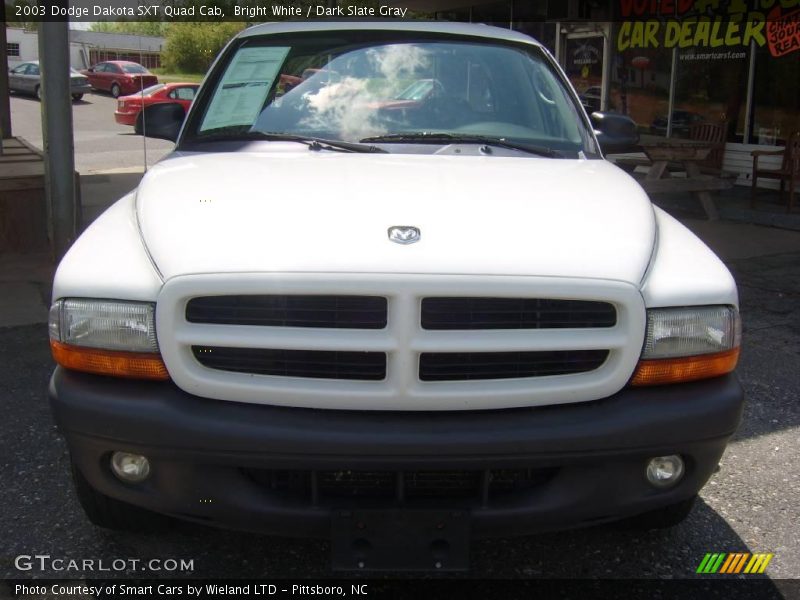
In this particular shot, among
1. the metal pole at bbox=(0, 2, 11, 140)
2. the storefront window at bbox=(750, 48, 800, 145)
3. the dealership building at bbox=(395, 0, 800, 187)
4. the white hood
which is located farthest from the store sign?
the white hood

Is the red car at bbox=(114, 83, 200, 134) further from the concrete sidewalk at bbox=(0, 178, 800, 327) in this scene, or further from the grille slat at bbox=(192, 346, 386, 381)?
the grille slat at bbox=(192, 346, 386, 381)

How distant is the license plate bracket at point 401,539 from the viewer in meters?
2.22

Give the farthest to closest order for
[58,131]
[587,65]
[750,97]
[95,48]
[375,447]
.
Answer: [95,48], [587,65], [750,97], [58,131], [375,447]

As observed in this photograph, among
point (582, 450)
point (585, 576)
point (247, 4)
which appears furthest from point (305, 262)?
point (247, 4)

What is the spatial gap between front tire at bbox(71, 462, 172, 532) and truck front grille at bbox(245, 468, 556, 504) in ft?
2.16

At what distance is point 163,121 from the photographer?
405 cm

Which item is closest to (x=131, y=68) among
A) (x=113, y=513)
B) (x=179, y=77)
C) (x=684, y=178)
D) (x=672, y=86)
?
(x=179, y=77)

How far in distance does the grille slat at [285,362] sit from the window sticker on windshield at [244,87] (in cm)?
151

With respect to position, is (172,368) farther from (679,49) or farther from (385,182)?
(679,49)

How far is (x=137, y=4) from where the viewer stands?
9.75 m

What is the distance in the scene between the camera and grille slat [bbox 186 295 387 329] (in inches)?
89.7
